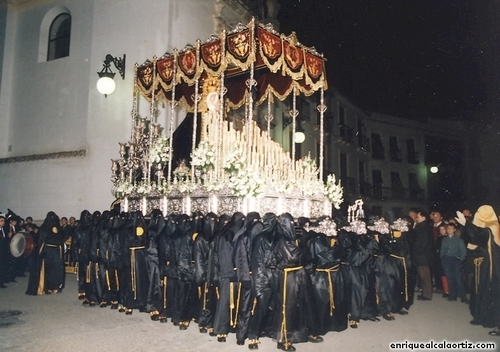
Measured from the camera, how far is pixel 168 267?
6766 millimetres

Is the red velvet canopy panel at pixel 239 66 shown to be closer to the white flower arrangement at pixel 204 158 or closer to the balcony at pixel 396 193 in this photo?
the white flower arrangement at pixel 204 158

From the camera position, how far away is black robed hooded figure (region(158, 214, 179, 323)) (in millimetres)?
6672

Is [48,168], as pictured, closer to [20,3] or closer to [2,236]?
[2,236]

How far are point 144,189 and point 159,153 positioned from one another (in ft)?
3.47

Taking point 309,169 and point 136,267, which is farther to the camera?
point 309,169

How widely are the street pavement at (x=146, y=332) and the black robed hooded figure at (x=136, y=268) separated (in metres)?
0.26

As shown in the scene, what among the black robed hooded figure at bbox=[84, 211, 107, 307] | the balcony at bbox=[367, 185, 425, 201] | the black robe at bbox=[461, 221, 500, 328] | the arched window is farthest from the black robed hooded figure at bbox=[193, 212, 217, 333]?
the balcony at bbox=[367, 185, 425, 201]

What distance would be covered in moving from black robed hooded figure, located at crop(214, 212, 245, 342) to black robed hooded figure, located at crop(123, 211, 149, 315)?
2.01m

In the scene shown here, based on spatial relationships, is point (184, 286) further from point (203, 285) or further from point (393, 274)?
point (393, 274)

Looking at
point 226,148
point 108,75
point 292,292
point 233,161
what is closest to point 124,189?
point 226,148

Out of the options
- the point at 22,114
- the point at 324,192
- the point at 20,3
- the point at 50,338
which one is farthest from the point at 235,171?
the point at 20,3

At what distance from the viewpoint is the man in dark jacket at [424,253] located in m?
8.72

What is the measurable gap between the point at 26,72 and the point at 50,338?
12.1 m

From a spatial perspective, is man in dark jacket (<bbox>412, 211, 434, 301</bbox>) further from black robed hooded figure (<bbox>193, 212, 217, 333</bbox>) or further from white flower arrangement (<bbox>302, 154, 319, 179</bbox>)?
black robed hooded figure (<bbox>193, 212, 217, 333</bbox>)
